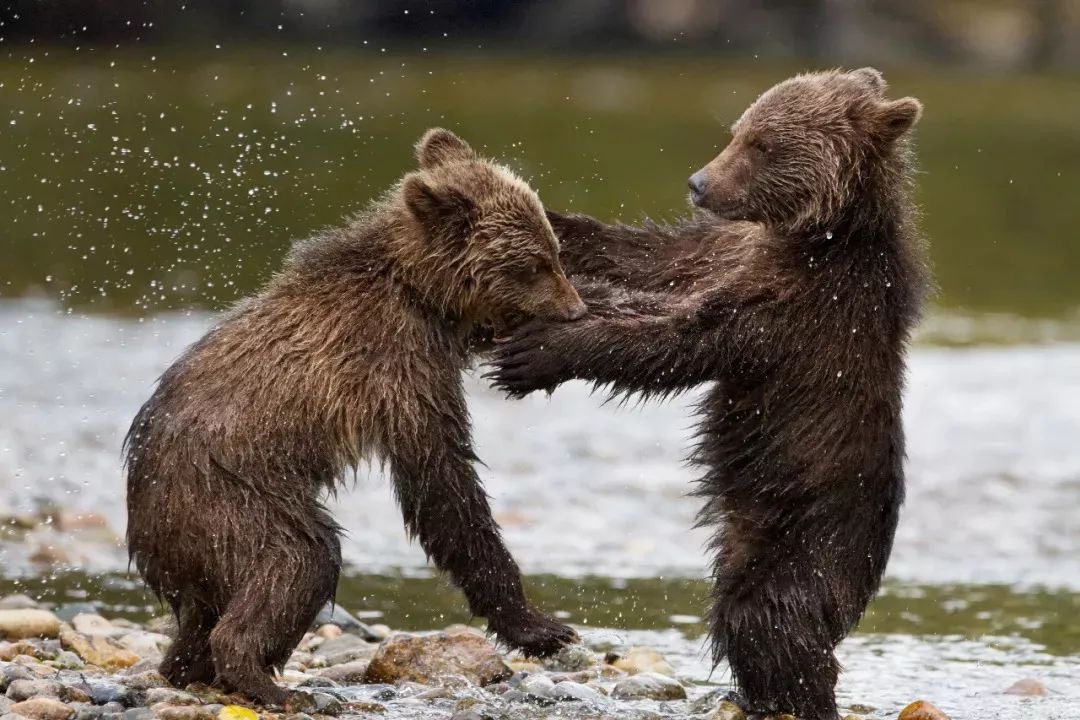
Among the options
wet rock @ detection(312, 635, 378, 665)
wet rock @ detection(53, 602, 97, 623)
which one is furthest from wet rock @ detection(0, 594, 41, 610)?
wet rock @ detection(312, 635, 378, 665)

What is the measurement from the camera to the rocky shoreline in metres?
6.30

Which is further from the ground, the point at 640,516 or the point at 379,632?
the point at 640,516

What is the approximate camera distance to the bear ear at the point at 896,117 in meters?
6.85

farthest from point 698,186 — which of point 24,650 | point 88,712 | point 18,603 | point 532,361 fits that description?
point 18,603

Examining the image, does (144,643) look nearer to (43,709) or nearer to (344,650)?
(344,650)

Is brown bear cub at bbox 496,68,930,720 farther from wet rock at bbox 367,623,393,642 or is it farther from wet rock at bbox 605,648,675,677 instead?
wet rock at bbox 367,623,393,642

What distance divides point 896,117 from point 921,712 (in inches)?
95.4

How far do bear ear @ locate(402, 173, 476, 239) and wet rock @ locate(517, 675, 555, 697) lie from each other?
6.00 feet

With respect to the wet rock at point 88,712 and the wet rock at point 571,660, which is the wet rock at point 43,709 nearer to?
the wet rock at point 88,712

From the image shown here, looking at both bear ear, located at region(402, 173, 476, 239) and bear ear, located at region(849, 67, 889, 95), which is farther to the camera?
bear ear, located at region(849, 67, 889, 95)

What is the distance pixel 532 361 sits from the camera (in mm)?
6750

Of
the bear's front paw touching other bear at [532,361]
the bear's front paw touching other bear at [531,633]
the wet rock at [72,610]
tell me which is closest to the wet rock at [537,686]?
the bear's front paw touching other bear at [531,633]

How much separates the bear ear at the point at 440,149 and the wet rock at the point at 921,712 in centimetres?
291

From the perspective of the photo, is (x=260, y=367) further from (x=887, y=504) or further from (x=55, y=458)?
(x=55, y=458)
